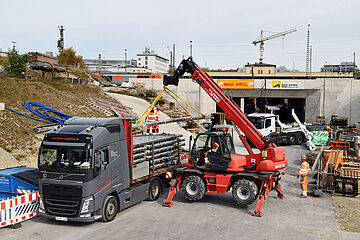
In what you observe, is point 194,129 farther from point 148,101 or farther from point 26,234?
point 26,234

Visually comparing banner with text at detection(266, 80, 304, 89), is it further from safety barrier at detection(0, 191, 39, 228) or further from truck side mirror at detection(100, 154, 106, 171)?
safety barrier at detection(0, 191, 39, 228)

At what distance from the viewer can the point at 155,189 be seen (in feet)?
43.7

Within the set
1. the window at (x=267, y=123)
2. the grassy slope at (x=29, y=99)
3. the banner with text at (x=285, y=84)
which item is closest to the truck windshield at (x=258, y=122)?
the window at (x=267, y=123)

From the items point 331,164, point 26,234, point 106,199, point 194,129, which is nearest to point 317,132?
point 194,129

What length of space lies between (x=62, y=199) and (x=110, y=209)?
1.57 m

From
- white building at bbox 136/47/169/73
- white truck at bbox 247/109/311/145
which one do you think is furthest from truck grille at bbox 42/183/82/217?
white building at bbox 136/47/169/73

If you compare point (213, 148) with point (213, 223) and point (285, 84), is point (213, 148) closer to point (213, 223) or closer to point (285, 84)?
point (213, 223)

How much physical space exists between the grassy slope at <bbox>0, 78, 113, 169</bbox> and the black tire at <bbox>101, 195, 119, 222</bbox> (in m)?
7.12

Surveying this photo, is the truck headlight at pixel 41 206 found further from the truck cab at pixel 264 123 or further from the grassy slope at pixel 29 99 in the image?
the truck cab at pixel 264 123

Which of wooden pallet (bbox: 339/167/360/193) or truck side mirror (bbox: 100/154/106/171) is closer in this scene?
truck side mirror (bbox: 100/154/106/171)

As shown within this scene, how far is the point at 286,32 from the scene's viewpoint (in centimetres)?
11138

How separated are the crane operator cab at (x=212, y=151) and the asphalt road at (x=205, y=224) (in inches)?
58.3

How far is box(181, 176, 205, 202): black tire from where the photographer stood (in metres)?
12.5

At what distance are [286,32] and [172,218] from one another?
4361 inches
